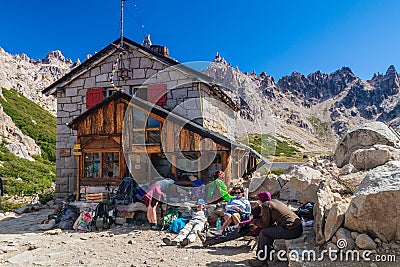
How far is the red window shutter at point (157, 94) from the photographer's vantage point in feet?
44.3

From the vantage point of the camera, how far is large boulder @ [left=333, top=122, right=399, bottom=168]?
13102mm

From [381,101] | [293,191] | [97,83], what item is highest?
[381,101]

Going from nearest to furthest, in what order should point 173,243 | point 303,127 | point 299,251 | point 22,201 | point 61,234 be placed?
1. point 299,251
2. point 173,243
3. point 61,234
4. point 22,201
5. point 303,127

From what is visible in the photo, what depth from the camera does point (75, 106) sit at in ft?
48.4

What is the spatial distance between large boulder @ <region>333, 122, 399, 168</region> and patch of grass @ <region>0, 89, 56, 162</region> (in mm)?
27414

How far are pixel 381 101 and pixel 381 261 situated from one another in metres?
207

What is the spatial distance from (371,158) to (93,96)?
11091mm

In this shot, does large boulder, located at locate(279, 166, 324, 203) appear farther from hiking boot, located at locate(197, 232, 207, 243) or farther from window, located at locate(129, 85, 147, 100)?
window, located at locate(129, 85, 147, 100)

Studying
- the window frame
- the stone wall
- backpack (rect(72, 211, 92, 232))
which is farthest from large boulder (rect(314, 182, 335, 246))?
the stone wall

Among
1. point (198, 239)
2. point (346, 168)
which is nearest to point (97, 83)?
point (198, 239)

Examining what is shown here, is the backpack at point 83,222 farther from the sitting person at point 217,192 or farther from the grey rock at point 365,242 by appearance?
the grey rock at point 365,242

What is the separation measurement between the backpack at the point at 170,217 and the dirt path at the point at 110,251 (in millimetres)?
412

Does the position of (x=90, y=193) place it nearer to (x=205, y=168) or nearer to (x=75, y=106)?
(x=205, y=168)

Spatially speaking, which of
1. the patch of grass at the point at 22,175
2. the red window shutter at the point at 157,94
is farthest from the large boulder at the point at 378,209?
the patch of grass at the point at 22,175
